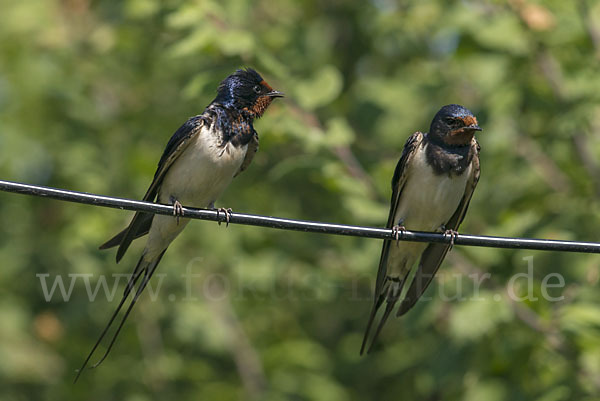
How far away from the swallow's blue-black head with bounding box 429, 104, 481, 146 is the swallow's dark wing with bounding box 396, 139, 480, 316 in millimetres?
171

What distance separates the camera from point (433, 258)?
201 inches

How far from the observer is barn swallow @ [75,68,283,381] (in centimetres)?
481

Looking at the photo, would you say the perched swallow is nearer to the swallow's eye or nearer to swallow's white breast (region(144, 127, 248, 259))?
the swallow's eye

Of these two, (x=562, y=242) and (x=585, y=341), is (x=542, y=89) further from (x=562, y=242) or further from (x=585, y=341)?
(x=562, y=242)

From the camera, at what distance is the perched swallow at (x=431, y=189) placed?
188 inches

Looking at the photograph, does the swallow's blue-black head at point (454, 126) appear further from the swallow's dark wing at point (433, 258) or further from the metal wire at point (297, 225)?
the metal wire at point (297, 225)

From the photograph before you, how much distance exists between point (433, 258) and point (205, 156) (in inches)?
58.7

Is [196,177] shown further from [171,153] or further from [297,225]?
[297,225]

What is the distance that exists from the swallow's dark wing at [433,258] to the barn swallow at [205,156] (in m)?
1.23

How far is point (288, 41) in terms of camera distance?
6953mm

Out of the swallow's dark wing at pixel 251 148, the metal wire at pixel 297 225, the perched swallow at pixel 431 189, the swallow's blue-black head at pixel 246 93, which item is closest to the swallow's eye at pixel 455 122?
the perched swallow at pixel 431 189

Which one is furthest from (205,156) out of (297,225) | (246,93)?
(297,225)

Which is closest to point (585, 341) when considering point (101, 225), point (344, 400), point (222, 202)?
point (344, 400)

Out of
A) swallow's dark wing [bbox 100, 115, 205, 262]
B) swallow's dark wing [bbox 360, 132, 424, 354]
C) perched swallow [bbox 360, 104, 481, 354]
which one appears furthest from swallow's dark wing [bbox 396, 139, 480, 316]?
swallow's dark wing [bbox 100, 115, 205, 262]
